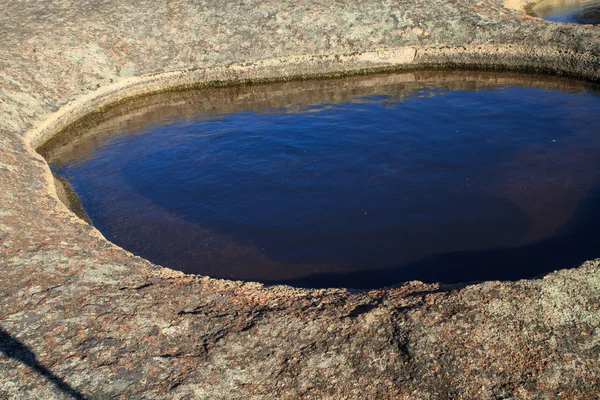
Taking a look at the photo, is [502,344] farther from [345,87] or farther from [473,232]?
[345,87]

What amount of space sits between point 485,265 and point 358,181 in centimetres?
524

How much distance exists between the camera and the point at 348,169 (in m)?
17.1

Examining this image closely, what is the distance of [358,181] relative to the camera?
1628 cm

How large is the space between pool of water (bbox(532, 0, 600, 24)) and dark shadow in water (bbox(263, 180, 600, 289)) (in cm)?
2581

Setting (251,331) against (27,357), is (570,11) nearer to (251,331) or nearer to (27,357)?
(251,331)

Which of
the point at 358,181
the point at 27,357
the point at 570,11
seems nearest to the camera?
the point at 27,357

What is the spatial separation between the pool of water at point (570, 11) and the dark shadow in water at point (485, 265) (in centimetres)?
2581

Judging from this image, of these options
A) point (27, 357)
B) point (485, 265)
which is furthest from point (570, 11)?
point (27, 357)

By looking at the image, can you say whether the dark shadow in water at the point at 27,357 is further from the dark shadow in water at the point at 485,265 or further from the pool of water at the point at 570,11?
the pool of water at the point at 570,11

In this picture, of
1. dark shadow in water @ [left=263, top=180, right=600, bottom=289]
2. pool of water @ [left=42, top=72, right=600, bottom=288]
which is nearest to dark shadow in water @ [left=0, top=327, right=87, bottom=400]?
pool of water @ [left=42, top=72, right=600, bottom=288]

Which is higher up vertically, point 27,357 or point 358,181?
point 27,357

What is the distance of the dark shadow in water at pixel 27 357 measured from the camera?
7309 millimetres

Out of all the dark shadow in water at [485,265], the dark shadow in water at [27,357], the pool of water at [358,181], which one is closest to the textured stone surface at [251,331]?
the dark shadow in water at [27,357]

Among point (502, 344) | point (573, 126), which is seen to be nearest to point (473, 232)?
point (502, 344)
